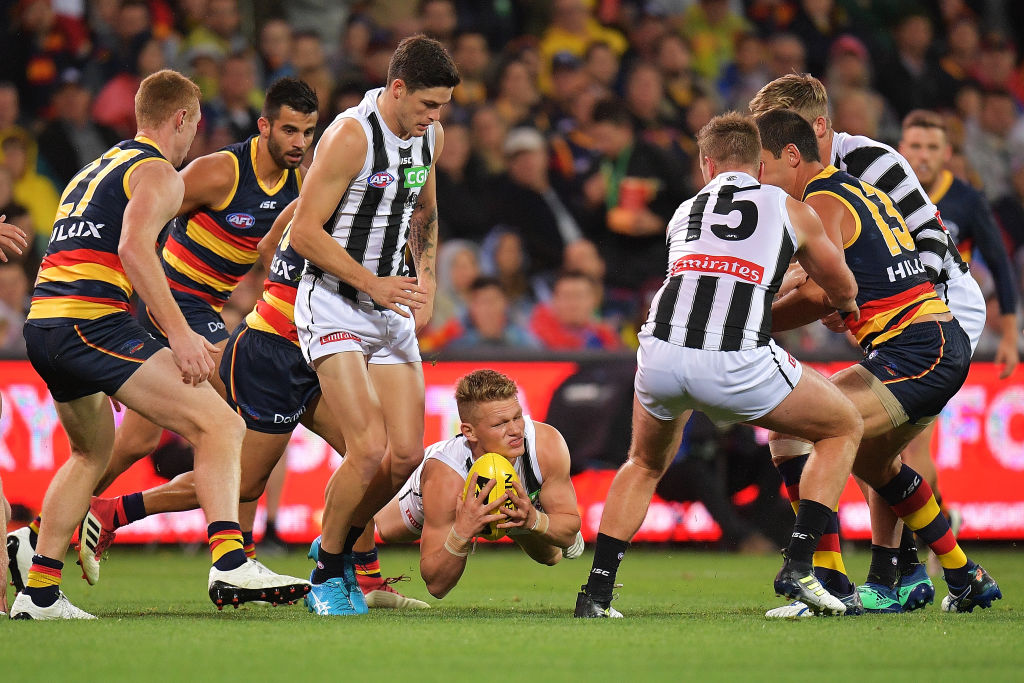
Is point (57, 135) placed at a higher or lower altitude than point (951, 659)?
higher

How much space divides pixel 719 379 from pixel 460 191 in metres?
6.84

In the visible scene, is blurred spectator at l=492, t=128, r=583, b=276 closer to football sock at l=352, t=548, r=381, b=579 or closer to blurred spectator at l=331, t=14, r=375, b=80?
blurred spectator at l=331, t=14, r=375, b=80

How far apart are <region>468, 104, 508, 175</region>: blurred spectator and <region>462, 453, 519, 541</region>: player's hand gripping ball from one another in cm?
672

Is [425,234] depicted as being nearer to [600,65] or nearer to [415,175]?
[415,175]

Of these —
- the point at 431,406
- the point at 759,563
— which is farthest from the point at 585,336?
the point at 759,563

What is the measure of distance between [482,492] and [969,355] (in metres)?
2.43

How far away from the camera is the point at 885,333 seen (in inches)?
242

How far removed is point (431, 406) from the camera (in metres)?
9.76

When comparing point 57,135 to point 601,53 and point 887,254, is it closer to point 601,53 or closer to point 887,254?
point 601,53

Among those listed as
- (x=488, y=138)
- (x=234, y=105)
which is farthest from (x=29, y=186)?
(x=488, y=138)

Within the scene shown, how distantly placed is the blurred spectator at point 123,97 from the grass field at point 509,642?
5.66 metres

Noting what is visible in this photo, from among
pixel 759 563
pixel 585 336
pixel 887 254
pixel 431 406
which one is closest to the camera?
pixel 887 254

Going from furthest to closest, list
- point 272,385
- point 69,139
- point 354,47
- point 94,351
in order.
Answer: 1. point 354,47
2. point 69,139
3. point 272,385
4. point 94,351

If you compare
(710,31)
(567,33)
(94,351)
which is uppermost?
(710,31)
